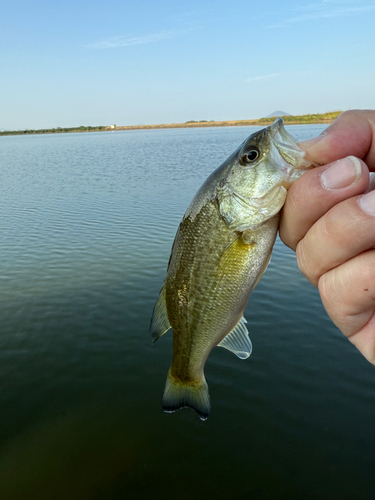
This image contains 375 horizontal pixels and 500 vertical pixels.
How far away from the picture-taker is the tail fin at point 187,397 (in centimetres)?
312

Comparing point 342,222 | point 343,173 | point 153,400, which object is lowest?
point 153,400

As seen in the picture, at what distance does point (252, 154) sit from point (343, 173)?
691 mm

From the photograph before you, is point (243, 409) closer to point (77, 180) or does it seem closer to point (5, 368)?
point (5, 368)

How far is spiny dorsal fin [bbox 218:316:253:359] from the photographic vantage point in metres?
2.96

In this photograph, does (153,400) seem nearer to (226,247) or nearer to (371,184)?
(226,247)

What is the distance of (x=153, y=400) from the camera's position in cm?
655

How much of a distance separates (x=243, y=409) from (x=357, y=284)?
16.1 ft

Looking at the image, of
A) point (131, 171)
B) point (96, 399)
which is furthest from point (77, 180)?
point (96, 399)

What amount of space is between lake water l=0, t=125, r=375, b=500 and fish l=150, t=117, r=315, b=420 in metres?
2.98

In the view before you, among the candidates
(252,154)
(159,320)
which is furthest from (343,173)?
(159,320)

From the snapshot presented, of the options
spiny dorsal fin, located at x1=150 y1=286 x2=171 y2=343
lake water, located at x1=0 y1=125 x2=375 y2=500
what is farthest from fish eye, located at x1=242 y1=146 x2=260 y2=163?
lake water, located at x1=0 y1=125 x2=375 y2=500

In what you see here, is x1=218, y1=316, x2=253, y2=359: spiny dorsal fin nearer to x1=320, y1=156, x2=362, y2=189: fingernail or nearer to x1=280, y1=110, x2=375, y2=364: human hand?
x1=280, y1=110, x2=375, y2=364: human hand

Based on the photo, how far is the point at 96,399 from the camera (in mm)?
6535

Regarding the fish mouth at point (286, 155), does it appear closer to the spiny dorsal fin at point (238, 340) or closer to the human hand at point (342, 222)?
the human hand at point (342, 222)
